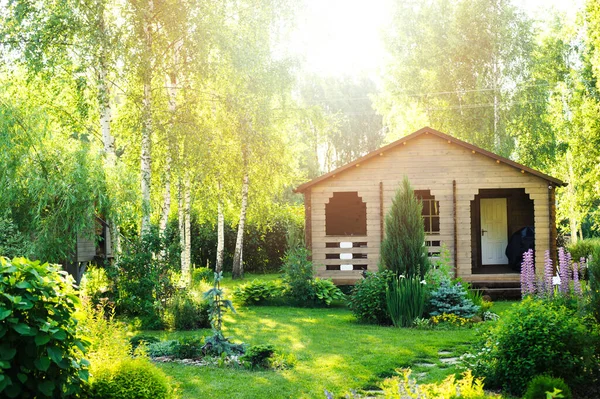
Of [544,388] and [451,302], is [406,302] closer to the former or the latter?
[451,302]

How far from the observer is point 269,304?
618 inches

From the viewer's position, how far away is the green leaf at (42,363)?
4.33 metres

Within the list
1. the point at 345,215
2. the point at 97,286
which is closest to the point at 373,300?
the point at 97,286

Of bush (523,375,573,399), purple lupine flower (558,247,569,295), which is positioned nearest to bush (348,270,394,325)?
purple lupine flower (558,247,569,295)

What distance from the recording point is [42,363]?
4.36 meters

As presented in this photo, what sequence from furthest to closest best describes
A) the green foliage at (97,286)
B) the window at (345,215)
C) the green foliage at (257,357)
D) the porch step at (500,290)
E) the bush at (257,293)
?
the window at (345,215), the porch step at (500,290), the bush at (257,293), the green foliage at (97,286), the green foliage at (257,357)

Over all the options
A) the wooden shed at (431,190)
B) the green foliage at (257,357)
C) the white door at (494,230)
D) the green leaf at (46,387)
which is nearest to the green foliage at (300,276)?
the wooden shed at (431,190)

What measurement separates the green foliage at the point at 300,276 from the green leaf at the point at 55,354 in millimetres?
10978

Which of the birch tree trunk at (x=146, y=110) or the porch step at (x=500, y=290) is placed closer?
the birch tree trunk at (x=146, y=110)

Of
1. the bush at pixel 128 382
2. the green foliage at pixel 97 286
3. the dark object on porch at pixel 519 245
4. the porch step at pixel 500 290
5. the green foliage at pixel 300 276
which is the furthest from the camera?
the dark object on porch at pixel 519 245

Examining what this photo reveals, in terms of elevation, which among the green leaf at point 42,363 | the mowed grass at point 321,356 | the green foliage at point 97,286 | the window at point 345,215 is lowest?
the mowed grass at point 321,356

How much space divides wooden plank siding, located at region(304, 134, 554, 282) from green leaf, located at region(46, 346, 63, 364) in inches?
498

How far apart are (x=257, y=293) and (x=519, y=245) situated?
7941 millimetres

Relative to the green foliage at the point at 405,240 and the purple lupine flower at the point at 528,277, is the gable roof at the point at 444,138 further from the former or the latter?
the purple lupine flower at the point at 528,277
